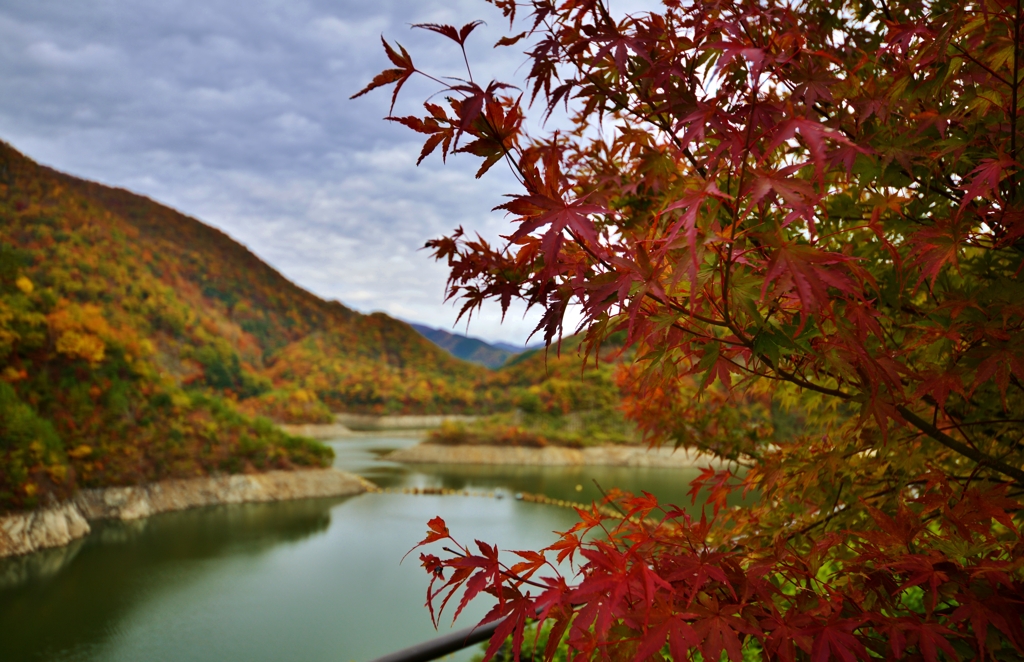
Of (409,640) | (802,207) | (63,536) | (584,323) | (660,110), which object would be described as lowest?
(63,536)

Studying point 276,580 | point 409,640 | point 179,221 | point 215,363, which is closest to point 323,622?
point 409,640

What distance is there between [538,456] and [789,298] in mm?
27893

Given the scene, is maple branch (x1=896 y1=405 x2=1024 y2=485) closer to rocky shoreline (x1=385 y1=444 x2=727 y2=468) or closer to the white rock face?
the white rock face

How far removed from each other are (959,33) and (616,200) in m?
0.89

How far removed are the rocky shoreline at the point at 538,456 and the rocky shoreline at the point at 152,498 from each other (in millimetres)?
7242

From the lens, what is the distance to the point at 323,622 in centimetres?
893

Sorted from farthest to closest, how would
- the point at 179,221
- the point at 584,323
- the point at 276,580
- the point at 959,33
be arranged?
1. the point at 179,221
2. the point at 276,580
3. the point at 959,33
4. the point at 584,323

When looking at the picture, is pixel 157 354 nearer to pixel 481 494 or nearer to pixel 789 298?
pixel 481 494

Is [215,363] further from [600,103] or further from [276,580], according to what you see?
[600,103]

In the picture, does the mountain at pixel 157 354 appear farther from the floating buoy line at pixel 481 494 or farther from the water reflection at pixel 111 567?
the floating buoy line at pixel 481 494

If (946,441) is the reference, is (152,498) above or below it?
below

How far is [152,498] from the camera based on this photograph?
15.4m

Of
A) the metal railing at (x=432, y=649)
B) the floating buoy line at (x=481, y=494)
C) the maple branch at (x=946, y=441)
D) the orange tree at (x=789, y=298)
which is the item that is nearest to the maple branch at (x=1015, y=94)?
the orange tree at (x=789, y=298)

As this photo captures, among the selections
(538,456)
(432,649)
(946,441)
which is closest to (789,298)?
(946,441)
